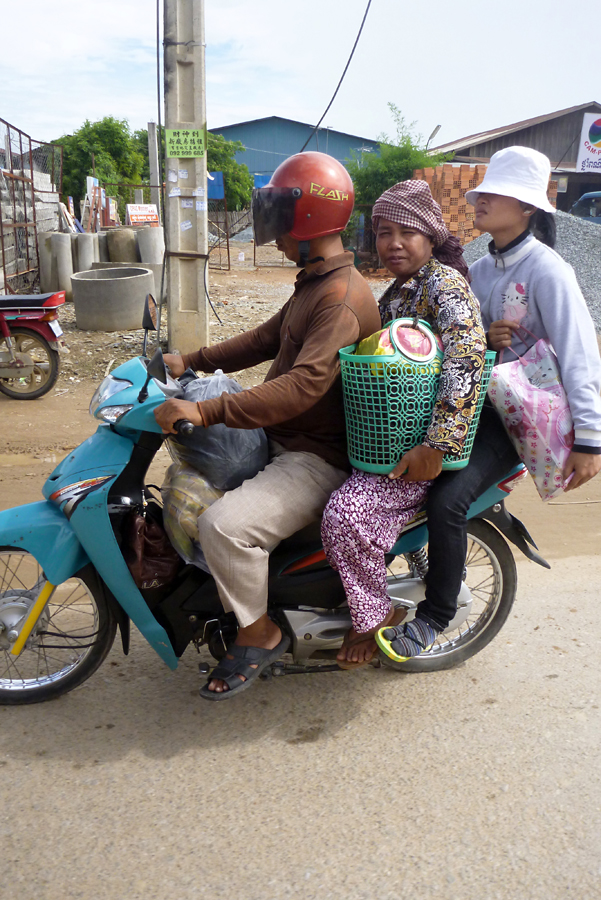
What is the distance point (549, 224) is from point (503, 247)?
211 millimetres

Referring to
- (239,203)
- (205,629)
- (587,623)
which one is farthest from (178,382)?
(239,203)

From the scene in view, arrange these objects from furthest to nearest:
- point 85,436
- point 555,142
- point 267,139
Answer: point 267,139 → point 555,142 → point 85,436

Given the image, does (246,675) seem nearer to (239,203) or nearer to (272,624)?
(272,624)

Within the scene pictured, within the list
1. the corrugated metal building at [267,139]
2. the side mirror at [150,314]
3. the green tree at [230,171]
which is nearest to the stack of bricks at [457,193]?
the side mirror at [150,314]

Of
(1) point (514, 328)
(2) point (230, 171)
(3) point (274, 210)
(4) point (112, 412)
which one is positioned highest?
(2) point (230, 171)

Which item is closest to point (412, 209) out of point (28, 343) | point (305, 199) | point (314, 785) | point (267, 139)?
point (305, 199)

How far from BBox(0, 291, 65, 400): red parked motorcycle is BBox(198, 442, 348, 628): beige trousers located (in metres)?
5.17

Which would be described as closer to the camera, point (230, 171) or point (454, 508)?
point (454, 508)

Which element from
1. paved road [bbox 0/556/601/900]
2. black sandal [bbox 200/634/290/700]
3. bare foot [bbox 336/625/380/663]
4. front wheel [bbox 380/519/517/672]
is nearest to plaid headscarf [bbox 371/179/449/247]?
front wheel [bbox 380/519/517/672]

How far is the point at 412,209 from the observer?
2553mm

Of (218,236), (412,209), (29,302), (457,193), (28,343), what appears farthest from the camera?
(218,236)

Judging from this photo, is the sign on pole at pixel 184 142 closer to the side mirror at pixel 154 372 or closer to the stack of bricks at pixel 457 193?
the side mirror at pixel 154 372

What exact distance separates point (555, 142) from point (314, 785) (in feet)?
111

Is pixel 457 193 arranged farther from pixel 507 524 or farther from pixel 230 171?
pixel 230 171
